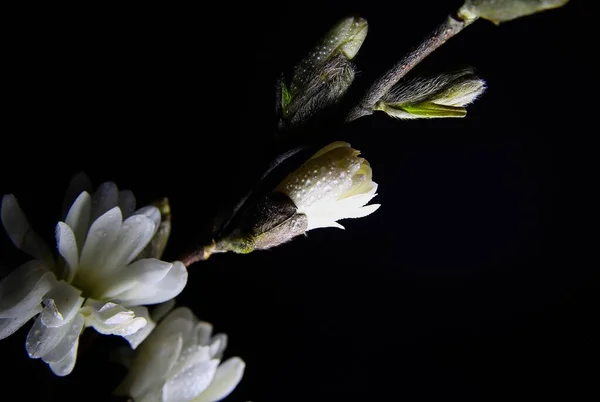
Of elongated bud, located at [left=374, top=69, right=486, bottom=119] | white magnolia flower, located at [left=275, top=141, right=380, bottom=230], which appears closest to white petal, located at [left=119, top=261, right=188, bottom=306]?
white magnolia flower, located at [left=275, top=141, right=380, bottom=230]

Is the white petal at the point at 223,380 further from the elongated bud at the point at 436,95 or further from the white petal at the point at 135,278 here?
the elongated bud at the point at 436,95

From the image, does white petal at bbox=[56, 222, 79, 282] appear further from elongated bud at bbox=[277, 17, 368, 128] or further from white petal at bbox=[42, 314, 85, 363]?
elongated bud at bbox=[277, 17, 368, 128]

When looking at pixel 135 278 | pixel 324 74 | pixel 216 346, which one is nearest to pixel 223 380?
pixel 216 346

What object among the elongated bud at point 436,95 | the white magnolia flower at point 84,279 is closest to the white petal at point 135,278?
the white magnolia flower at point 84,279

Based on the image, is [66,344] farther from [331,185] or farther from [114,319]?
[331,185]

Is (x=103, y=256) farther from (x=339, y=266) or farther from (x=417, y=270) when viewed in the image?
(x=417, y=270)
